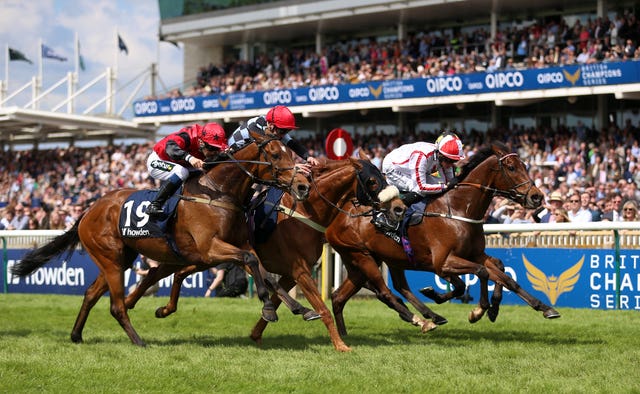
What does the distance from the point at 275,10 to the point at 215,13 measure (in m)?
2.82

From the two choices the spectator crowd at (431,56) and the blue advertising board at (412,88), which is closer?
the blue advertising board at (412,88)

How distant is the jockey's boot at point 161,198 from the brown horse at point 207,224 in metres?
0.12

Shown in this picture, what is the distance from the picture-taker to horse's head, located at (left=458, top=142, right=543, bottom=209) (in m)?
7.72

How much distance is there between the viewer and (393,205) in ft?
23.8

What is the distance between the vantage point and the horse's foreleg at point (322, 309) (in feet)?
23.2

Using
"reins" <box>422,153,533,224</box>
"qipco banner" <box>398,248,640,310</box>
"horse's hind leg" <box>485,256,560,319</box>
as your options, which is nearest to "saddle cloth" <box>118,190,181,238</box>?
"reins" <box>422,153,533,224</box>

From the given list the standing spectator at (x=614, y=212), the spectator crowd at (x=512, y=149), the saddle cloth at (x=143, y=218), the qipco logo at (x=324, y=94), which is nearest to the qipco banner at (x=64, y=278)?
the spectator crowd at (x=512, y=149)

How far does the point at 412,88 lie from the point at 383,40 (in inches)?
206

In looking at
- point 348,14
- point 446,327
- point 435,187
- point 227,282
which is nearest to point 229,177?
point 435,187

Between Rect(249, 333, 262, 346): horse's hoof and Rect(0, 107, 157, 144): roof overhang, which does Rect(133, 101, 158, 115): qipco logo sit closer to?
Rect(0, 107, 157, 144): roof overhang

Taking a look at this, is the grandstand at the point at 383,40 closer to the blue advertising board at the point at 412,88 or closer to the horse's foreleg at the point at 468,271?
the blue advertising board at the point at 412,88

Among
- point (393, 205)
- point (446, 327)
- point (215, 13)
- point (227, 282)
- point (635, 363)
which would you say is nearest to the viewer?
point (635, 363)

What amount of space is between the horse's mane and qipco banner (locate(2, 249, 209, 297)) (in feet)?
21.7

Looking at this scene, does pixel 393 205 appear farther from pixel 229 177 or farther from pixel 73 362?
pixel 73 362
